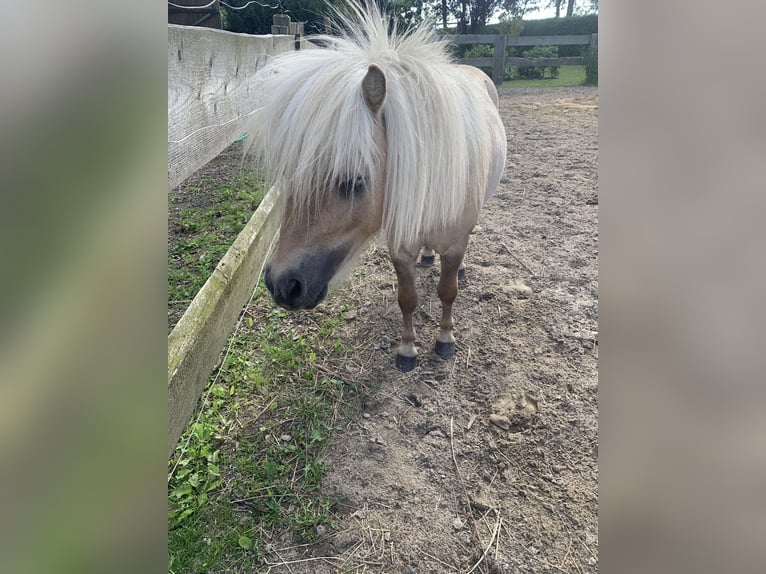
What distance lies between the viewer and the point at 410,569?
151 cm

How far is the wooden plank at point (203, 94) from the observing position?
55.2 inches

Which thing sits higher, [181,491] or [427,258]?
[427,258]

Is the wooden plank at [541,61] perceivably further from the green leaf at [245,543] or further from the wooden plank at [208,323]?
the green leaf at [245,543]

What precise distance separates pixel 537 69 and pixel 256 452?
15.4 m

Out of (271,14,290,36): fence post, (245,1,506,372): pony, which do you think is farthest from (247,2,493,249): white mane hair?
(271,14,290,36): fence post

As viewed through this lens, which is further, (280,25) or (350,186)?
(280,25)

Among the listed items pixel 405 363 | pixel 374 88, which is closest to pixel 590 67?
pixel 405 363

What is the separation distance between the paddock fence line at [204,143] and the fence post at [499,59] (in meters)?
11.7

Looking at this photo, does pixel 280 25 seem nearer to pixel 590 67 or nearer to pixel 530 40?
pixel 530 40

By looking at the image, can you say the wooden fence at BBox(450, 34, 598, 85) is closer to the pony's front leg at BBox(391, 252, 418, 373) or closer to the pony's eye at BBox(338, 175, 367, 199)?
the pony's front leg at BBox(391, 252, 418, 373)

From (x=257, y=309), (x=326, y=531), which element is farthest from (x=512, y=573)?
(x=257, y=309)

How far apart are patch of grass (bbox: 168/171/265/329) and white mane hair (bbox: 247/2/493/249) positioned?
539 mm

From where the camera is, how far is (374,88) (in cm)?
148

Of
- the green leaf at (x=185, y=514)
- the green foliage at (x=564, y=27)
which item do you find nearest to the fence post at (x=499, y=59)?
the green foliage at (x=564, y=27)
